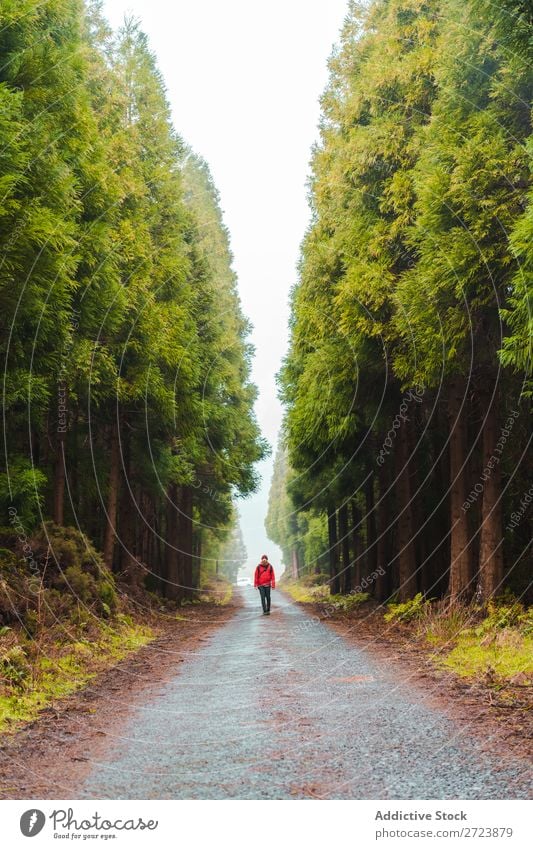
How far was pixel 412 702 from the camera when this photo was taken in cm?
734

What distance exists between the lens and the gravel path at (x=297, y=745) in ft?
14.4

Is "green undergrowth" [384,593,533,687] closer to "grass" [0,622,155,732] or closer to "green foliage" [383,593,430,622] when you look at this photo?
"green foliage" [383,593,430,622]

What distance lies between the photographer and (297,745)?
5551mm

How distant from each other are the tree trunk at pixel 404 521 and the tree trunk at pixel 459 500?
2.53 meters

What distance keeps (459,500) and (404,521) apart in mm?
3073

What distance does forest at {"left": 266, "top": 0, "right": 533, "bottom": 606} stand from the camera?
10.9 meters

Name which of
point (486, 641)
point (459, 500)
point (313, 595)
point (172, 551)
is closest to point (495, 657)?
point (486, 641)

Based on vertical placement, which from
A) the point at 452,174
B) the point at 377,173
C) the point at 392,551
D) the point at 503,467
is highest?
the point at 377,173

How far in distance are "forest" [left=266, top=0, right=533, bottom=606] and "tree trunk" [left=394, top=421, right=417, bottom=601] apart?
43mm

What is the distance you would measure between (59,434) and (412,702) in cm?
1119

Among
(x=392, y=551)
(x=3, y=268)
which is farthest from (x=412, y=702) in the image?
(x=392, y=551)

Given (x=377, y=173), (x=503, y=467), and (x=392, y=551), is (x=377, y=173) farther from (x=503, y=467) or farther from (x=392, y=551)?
(x=392, y=551)

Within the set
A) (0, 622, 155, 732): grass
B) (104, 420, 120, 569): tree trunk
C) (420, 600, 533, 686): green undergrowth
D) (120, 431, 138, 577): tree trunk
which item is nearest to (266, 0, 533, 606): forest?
(420, 600, 533, 686): green undergrowth

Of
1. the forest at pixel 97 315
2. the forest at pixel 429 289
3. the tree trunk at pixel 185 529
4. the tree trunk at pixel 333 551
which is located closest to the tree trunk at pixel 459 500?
the forest at pixel 429 289
